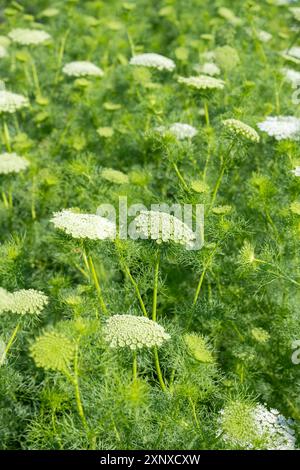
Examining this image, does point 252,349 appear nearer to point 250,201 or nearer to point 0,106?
point 250,201

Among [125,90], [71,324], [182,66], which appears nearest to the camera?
[71,324]

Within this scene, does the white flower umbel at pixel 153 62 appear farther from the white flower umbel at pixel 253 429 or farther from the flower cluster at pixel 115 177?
the white flower umbel at pixel 253 429

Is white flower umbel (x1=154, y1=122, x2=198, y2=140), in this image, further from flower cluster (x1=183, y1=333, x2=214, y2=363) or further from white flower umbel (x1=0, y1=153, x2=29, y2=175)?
flower cluster (x1=183, y1=333, x2=214, y2=363)

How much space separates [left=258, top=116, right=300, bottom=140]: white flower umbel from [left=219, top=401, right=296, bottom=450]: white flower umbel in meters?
1.80

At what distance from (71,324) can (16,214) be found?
223 cm

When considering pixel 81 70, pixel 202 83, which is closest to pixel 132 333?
pixel 202 83

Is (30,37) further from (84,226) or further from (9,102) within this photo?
(84,226)

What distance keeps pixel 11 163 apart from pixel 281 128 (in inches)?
69.2

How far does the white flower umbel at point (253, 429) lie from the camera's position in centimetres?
260

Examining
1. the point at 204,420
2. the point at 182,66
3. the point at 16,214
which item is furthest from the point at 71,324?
the point at 182,66

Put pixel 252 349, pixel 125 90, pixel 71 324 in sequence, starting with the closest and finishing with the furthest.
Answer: pixel 71 324 < pixel 252 349 < pixel 125 90

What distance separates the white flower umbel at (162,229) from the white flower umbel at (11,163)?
4.79 feet

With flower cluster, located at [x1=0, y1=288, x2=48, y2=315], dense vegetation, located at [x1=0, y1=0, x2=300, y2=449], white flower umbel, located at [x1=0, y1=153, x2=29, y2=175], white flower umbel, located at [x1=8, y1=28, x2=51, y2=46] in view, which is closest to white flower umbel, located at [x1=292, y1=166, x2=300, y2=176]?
dense vegetation, located at [x1=0, y1=0, x2=300, y2=449]

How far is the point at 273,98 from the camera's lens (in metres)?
5.12
